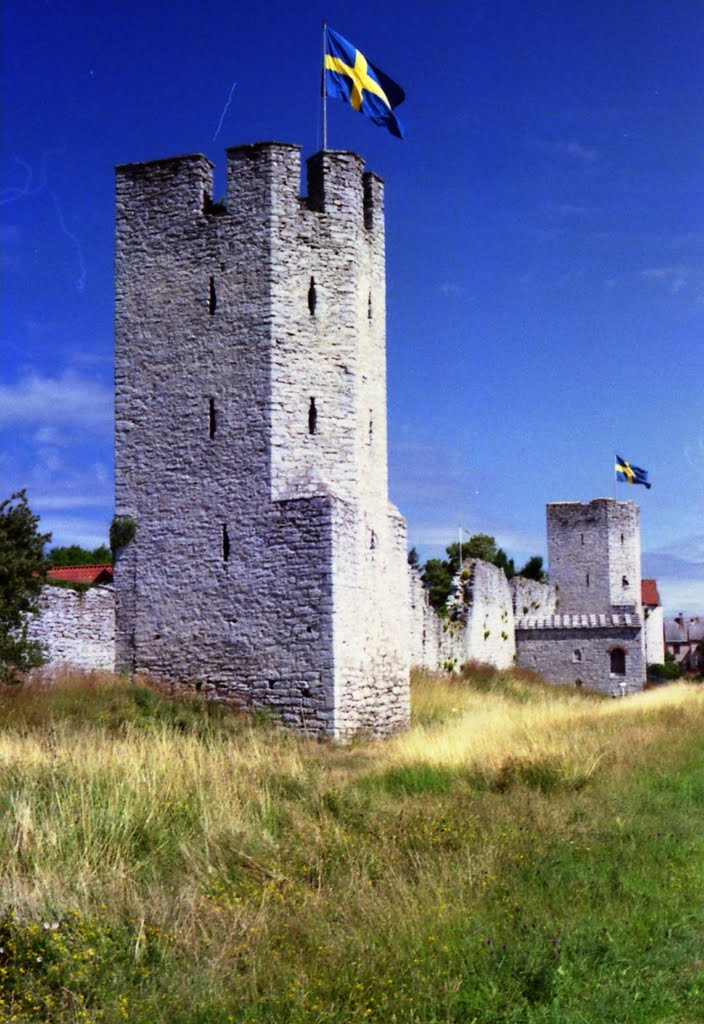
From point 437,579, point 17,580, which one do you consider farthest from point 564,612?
point 17,580

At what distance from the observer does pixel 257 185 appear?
19609 millimetres

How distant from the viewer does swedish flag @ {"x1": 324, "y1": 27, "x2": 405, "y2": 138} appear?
768 inches


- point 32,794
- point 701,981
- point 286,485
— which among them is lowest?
point 701,981

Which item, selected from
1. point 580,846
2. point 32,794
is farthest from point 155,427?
point 580,846

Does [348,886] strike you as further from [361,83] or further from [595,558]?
[595,558]

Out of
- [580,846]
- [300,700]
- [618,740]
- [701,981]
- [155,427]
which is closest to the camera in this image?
[701,981]

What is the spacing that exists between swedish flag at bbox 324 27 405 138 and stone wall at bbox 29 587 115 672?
32.3ft

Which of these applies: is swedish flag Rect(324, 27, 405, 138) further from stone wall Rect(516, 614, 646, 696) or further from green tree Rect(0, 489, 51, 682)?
stone wall Rect(516, 614, 646, 696)

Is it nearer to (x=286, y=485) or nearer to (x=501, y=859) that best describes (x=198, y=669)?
(x=286, y=485)

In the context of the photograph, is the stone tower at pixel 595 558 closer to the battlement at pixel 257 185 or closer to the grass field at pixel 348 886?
the battlement at pixel 257 185

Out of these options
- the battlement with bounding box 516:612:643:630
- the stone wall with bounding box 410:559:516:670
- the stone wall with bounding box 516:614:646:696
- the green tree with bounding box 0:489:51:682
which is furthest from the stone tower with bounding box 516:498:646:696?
the green tree with bounding box 0:489:51:682

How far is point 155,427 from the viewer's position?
19922 millimetres

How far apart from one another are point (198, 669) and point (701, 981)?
1385 centimetres

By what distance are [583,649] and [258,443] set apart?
23.4 m
